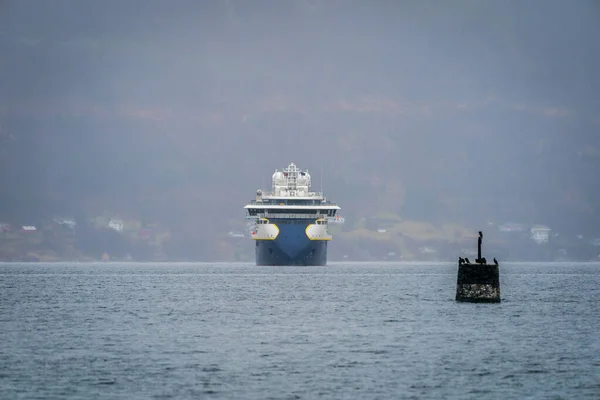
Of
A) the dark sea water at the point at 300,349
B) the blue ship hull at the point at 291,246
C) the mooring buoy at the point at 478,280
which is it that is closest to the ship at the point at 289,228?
the blue ship hull at the point at 291,246

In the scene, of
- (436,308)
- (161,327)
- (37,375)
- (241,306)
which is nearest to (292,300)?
(241,306)

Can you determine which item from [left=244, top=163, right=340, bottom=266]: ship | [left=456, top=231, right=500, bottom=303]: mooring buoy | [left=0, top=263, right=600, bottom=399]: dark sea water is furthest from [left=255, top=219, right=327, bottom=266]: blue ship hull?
[left=456, top=231, right=500, bottom=303]: mooring buoy

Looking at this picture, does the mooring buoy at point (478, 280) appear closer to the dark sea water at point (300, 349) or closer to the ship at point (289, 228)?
the dark sea water at point (300, 349)

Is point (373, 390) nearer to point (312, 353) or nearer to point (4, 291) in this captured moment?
point (312, 353)

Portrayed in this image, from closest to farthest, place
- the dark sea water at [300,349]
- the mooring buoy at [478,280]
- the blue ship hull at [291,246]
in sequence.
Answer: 1. the dark sea water at [300,349]
2. the mooring buoy at [478,280]
3. the blue ship hull at [291,246]

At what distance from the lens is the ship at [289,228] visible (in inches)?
7234

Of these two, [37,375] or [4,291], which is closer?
[37,375]

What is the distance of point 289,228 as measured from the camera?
18425 cm

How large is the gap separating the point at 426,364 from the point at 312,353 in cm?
640

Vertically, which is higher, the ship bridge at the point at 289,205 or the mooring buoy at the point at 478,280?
the ship bridge at the point at 289,205

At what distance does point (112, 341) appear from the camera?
61.1m

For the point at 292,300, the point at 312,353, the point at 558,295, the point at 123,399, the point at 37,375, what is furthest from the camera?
the point at 558,295

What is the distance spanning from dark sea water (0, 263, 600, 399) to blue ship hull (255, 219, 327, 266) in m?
85.5

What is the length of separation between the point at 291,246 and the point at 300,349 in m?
127
